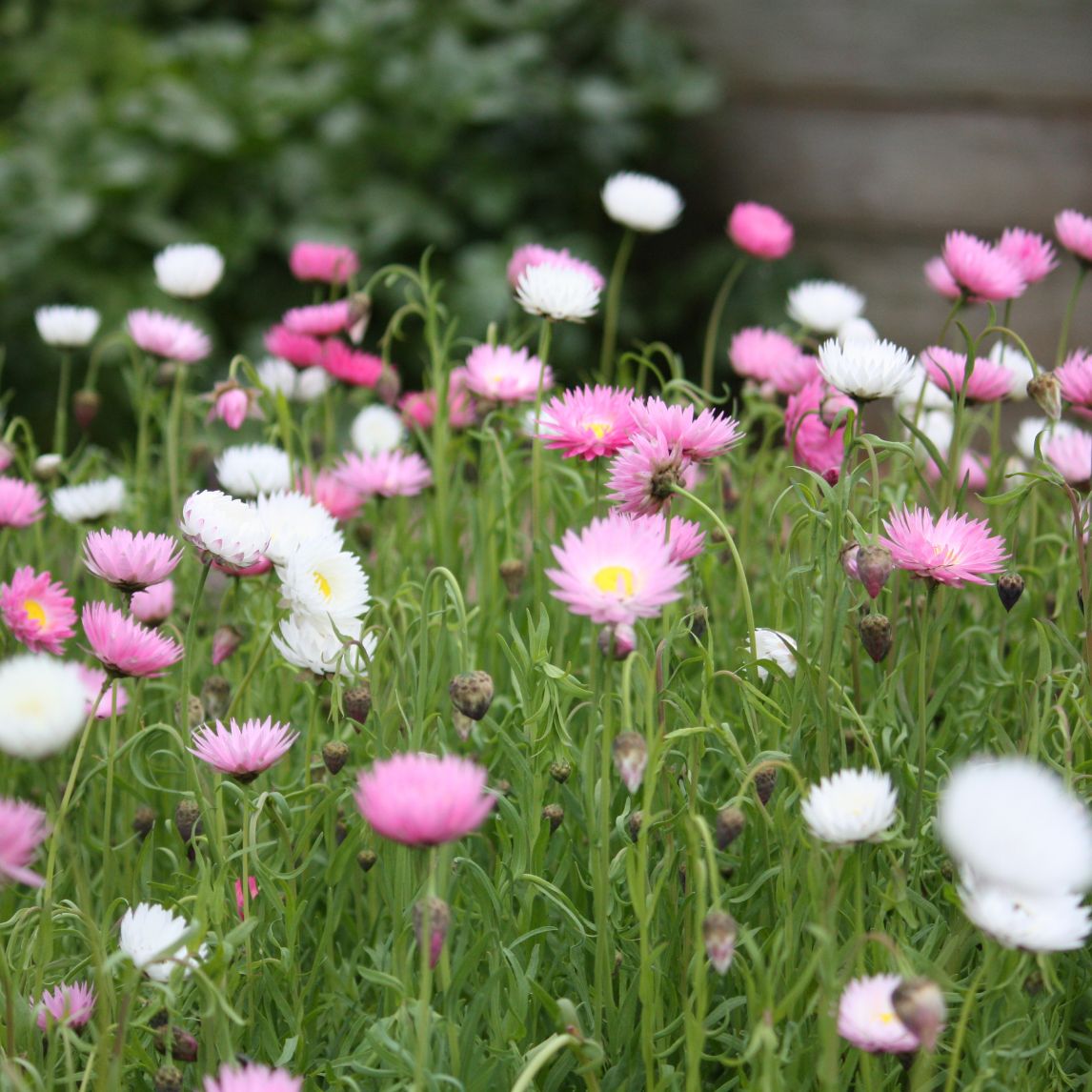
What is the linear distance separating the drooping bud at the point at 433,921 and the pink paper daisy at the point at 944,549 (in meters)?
0.30

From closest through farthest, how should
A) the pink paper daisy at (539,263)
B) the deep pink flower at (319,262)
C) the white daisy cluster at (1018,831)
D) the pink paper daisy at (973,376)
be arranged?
the white daisy cluster at (1018,831)
the pink paper daisy at (973,376)
the pink paper daisy at (539,263)
the deep pink flower at (319,262)

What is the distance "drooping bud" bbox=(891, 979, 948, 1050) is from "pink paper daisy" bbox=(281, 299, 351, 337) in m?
0.77

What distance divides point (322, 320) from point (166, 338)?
5.0 inches

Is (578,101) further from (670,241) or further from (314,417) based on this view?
(314,417)

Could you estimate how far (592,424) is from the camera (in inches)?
30.7

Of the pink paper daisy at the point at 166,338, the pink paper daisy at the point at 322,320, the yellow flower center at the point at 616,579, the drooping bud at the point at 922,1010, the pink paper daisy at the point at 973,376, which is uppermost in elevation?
the pink paper daisy at the point at 322,320

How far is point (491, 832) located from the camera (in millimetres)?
Result: 881

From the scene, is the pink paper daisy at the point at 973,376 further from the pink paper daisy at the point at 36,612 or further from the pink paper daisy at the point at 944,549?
the pink paper daisy at the point at 36,612

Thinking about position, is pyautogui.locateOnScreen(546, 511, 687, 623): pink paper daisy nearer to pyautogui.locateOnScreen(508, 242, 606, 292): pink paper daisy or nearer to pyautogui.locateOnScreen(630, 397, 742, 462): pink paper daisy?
pyautogui.locateOnScreen(630, 397, 742, 462): pink paper daisy

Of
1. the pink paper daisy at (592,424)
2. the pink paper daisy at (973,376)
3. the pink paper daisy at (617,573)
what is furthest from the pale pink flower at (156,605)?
the pink paper daisy at (973,376)

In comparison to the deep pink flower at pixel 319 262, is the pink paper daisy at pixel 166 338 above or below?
below

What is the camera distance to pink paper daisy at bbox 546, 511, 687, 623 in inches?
22.4

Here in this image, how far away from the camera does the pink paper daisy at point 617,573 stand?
1.86 feet

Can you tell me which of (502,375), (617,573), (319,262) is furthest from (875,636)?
(319,262)
